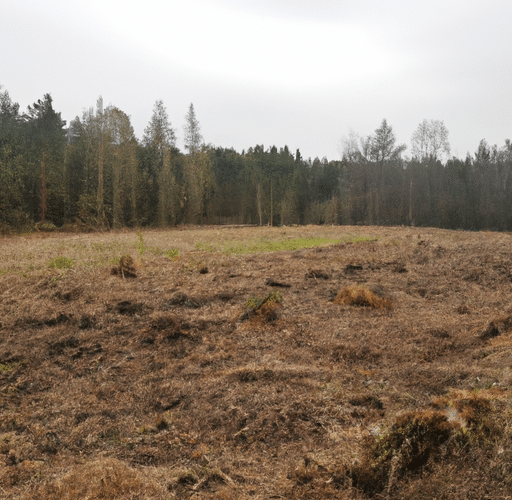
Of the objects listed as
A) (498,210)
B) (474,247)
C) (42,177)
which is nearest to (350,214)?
(498,210)

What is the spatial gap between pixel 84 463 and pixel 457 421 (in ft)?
9.95

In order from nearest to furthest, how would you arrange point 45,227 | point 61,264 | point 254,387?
point 254,387 → point 61,264 → point 45,227

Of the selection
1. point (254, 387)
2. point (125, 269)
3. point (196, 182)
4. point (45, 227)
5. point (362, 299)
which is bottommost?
point (254, 387)

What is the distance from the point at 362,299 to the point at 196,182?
119 ft

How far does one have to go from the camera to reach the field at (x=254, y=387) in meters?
2.82

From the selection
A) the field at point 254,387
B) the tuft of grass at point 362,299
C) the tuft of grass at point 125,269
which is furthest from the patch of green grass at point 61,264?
the tuft of grass at point 362,299

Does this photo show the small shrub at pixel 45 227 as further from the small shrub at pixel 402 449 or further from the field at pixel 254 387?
the small shrub at pixel 402 449

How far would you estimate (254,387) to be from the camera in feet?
14.7

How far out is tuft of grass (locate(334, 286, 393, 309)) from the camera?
7576 millimetres

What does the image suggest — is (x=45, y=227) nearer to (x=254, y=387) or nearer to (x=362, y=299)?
(x=362, y=299)

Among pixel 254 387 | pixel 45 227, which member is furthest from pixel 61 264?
pixel 45 227

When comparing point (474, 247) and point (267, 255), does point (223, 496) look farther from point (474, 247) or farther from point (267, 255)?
point (474, 247)

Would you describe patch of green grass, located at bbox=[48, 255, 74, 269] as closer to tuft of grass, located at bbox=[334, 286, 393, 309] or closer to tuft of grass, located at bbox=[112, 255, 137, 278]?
tuft of grass, located at bbox=[112, 255, 137, 278]

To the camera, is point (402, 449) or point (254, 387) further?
point (254, 387)
